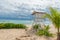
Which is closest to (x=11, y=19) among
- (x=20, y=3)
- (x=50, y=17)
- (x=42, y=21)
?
(x=20, y=3)

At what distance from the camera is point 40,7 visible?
12.1 m

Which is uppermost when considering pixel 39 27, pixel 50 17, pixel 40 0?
pixel 40 0

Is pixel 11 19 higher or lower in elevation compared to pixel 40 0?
lower

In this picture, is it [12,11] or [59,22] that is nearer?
[59,22]

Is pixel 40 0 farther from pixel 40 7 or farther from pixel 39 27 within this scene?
pixel 39 27

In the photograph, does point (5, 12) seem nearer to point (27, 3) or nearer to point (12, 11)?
point (12, 11)

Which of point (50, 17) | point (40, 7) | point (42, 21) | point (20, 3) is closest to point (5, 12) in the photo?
point (20, 3)

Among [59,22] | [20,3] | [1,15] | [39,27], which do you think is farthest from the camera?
[20,3]

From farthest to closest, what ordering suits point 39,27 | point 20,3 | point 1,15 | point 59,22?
point 20,3 < point 1,15 < point 39,27 < point 59,22

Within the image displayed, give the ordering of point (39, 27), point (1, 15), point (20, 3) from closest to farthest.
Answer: point (39, 27)
point (1, 15)
point (20, 3)

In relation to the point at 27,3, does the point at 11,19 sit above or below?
below

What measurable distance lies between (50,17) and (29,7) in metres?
7.34

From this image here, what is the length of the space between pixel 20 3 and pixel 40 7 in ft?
5.61

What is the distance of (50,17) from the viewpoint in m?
5.37
